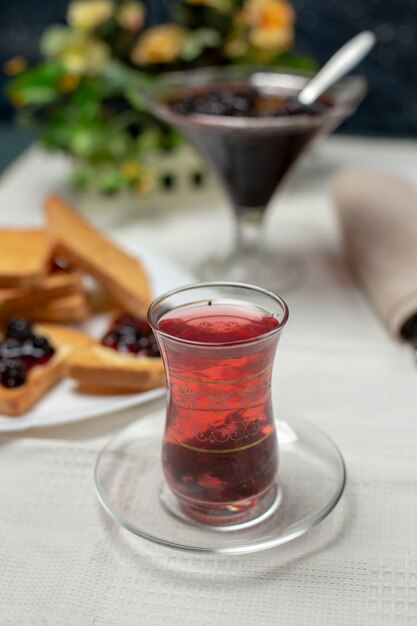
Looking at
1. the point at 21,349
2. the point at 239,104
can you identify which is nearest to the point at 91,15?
the point at 239,104

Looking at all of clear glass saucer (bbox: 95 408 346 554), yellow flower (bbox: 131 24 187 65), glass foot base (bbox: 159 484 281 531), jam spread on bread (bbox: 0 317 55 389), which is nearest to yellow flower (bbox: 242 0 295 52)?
yellow flower (bbox: 131 24 187 65)

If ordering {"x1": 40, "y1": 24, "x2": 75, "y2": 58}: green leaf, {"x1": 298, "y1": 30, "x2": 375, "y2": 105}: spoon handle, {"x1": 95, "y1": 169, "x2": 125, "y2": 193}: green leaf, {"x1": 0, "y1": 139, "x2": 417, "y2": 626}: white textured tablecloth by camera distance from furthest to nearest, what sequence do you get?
1. {"x1": 40, "y1": 24, "x2": 75, "y2": 58}: green leaf
2. {"x1": 95, "y1": 169, "x2": 125, "y2": 193}: green leaf
3. {"x1": 298, "y1": 30, "x2": 375, "y2": 105}: spoon handle
4. {"x1": 0, "y1": 139, "x2": 417, "y2": 626}: white textured tablecloth

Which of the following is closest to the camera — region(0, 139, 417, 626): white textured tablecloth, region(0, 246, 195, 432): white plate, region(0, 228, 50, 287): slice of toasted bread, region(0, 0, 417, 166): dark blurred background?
region(0, 139, 417, 626): white textured tablecloth

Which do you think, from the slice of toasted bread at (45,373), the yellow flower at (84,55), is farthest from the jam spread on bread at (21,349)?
the yellow flower at (84,55)

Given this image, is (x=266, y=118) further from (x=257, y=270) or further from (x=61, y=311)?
(x=61, y=311)

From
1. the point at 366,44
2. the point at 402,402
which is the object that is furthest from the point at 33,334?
the point at 366,44

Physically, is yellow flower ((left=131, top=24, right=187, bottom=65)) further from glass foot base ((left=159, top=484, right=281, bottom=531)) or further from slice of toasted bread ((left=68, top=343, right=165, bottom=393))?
glass foot base ((left=159, top=484, right=281, bottom=531))

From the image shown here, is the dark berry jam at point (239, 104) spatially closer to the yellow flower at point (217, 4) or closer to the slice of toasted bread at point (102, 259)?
the slice of toasted bread at point (102, 259)
